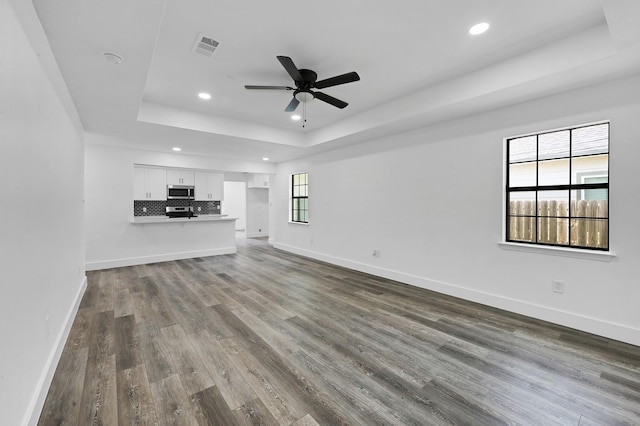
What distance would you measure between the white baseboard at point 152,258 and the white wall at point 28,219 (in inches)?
137

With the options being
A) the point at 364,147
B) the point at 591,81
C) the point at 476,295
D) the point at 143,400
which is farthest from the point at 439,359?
the point at 364,147

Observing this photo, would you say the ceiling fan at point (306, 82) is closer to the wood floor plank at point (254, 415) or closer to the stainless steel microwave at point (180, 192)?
the wood floor plank at point (254, 415)

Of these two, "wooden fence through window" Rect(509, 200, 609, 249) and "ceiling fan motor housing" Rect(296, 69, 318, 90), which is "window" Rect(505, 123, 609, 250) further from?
"ceiling fan motor housing" Rect(296, 69, 318, 90)

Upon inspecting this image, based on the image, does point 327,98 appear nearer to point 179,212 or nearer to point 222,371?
point 222,371

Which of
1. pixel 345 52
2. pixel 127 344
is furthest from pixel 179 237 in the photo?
pixel 345 52

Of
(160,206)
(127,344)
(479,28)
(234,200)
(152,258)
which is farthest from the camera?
(234,200)

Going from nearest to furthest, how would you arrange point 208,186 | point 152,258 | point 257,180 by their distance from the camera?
point 152,258, point 208,186, point 257,180

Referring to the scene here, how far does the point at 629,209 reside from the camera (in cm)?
268

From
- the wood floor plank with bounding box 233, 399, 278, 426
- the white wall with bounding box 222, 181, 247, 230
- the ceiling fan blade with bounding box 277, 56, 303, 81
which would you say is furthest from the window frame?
the white wall with bounding box 222, 181, 247, 230

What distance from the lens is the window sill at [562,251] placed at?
2828 mm

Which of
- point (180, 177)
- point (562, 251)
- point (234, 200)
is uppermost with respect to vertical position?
point (180, 177)

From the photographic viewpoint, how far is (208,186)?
741 cm

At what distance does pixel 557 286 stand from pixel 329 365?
275 cm

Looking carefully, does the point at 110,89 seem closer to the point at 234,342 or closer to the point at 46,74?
the point at 46,74
